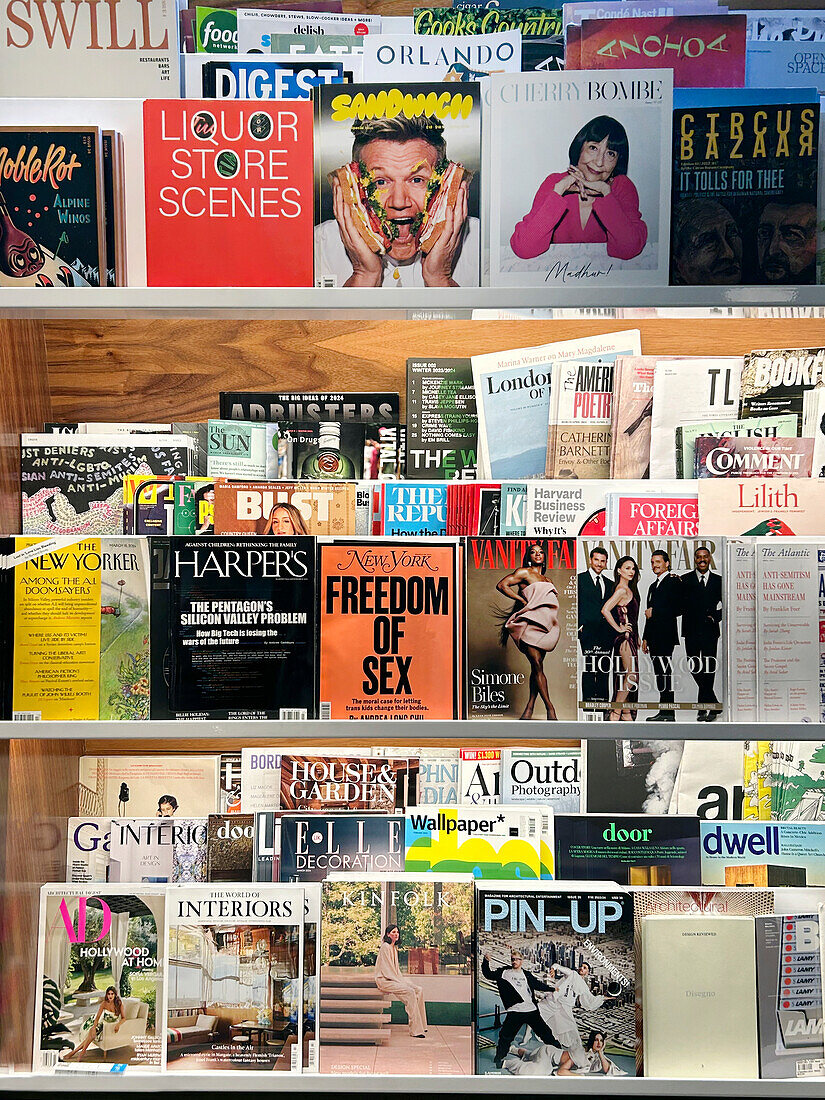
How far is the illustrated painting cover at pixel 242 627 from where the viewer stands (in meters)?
1.58

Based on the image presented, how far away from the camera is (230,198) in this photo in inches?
63.7

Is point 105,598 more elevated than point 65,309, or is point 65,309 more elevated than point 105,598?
point 65,309

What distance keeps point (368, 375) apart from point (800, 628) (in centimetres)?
95

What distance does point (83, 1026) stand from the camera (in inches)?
62.8

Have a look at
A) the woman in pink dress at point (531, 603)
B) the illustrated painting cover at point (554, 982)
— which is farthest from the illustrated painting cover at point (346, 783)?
the woman in pink dress at point (531, 603)

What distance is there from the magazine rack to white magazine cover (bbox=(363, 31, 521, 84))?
0.43m

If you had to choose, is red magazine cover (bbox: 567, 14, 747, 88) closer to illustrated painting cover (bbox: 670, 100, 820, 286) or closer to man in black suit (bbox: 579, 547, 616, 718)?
illustrated painting cover (bbox: 670, 100, 820, 286)

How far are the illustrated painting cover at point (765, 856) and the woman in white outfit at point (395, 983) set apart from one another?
53 cm

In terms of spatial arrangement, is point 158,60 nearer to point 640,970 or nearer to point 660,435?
point 660,435

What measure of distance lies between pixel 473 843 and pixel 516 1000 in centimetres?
25

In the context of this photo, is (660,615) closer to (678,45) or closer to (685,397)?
(685,397)

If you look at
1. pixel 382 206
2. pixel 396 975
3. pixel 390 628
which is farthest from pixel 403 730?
pixel 382 206

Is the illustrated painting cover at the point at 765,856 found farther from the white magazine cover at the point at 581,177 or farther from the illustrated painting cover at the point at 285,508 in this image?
the white magazine cover at the point at 581,177

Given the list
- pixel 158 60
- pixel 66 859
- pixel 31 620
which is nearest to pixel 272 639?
pixel 31 620
